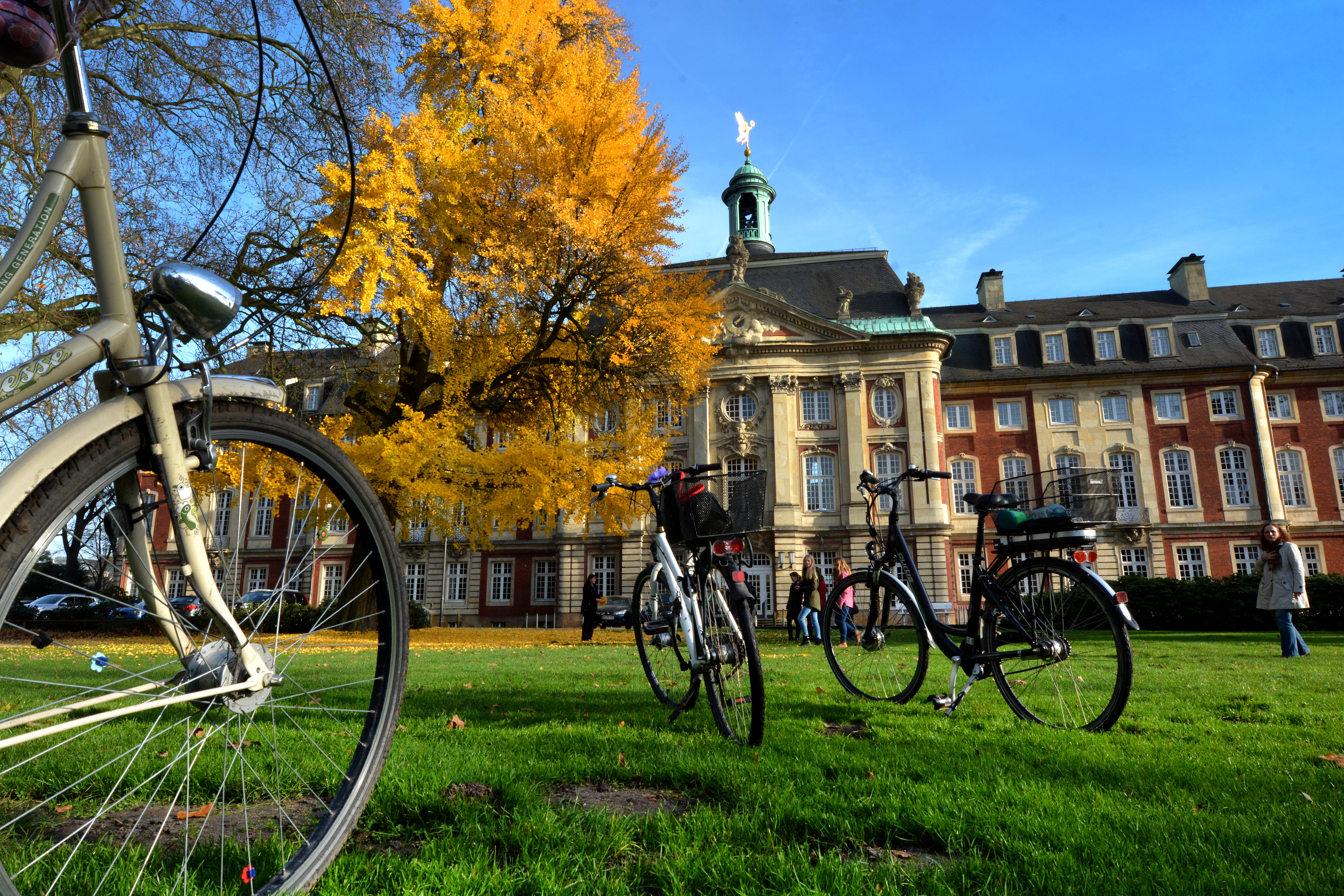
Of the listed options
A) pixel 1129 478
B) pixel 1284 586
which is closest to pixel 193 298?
pixel 1284 586

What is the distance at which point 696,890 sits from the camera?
190cm

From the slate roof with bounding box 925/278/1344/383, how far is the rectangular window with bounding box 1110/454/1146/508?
4.28m

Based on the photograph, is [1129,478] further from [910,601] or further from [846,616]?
[910,601]

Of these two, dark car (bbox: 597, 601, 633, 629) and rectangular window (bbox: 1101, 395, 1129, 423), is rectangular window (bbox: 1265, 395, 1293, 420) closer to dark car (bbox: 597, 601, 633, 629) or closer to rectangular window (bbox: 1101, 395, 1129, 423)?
rectangular window (bbox: 1101, 395, 1129, 423)

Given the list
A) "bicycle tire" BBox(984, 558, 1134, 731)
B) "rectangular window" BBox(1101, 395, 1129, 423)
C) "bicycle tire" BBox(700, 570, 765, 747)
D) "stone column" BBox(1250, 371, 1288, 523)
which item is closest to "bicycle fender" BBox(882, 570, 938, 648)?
"bicycle tire" BBox(984, 558, 1134, 731)

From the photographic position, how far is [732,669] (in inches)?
145

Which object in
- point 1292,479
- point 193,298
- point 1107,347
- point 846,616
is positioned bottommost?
point 846,616

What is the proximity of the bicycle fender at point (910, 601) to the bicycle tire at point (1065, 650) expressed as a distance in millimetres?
352

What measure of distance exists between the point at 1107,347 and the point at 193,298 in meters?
44.0

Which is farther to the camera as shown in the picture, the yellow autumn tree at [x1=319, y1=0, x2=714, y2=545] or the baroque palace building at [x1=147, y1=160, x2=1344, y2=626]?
the baroque palace building at [x1=147, y1=160, x2=1344, y2=626]

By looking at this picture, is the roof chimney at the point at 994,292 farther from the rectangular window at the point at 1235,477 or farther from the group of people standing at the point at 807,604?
the group of people standing at the point at 807,604

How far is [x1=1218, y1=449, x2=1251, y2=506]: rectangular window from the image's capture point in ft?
→ 118

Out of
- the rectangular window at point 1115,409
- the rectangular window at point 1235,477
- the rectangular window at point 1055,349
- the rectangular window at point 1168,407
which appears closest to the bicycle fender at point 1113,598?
the rectangular window at point 1115,409

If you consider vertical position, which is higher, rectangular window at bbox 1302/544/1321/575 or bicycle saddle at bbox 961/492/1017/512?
rectangular window at bbox 1302/544/1321/575
